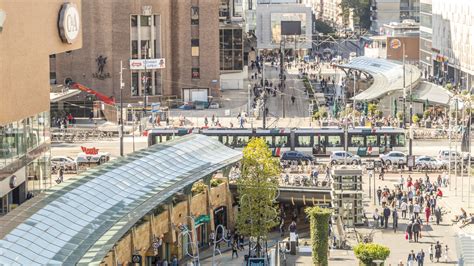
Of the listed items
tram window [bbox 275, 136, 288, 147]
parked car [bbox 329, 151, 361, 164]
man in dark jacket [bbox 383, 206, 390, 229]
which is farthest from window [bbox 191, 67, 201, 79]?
man in dark jacket [bbox 383, 206, 390, 229]

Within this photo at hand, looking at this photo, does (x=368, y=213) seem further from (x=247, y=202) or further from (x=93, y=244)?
(x=93, y=244)

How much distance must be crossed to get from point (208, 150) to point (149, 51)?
1933 inches

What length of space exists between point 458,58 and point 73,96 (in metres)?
43.8

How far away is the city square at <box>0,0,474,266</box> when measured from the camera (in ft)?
185

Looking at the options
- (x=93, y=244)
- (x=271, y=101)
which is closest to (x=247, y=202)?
(x=93, y=244)

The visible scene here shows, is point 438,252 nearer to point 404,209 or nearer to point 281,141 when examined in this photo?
point 404,209

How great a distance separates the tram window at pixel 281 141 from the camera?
9169 centimetres

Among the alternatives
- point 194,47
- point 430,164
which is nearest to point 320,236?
point 430,164

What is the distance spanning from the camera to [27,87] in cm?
6056

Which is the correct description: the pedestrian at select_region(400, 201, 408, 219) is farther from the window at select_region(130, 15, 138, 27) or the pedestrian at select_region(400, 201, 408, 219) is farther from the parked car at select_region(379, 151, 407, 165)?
the window at select_region(130, 15, 138, 27)

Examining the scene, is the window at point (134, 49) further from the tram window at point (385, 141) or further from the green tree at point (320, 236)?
the green tree at point (320, 236)

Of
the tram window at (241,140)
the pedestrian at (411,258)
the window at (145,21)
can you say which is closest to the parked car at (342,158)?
the tram window at (241,140)

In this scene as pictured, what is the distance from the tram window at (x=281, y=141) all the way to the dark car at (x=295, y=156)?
83.3 inches

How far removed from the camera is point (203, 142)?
7394 centimetres
